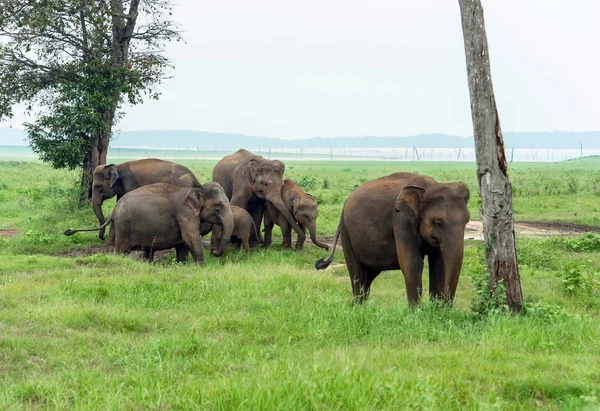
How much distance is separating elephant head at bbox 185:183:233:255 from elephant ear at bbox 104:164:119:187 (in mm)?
4943

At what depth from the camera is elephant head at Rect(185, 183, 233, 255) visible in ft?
49.9

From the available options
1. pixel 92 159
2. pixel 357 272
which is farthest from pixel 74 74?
pixel 357 272

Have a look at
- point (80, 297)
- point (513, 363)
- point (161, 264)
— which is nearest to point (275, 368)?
point (513, 363)

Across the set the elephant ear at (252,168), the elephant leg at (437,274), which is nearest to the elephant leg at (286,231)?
the elephant ear at (252,168)

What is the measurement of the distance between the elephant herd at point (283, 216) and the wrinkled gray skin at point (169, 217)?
20 millimetres

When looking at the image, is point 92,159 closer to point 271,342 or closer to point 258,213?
point 258,213

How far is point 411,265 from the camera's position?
975cm

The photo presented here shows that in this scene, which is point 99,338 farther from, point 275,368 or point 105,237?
point 105,237

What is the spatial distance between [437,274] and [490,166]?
163 cm

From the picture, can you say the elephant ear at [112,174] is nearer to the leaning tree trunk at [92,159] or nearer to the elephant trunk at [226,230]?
the leaning tree trunk at [92,159]

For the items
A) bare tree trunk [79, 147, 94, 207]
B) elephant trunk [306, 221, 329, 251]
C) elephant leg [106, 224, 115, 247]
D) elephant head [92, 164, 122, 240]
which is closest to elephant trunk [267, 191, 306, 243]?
elephant trunk [306, 221, 329, 251]

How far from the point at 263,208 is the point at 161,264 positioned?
16.6ft

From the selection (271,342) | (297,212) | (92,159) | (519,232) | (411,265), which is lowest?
(519,232)

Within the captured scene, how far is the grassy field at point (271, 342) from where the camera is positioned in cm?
593
